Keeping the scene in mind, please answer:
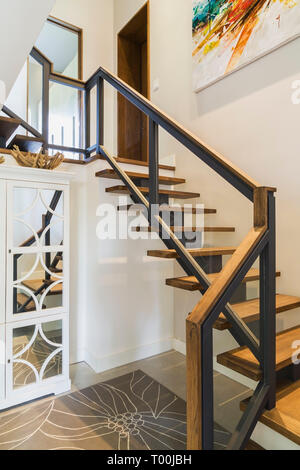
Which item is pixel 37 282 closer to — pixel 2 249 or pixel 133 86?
pixel 2 249

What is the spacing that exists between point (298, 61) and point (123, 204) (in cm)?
162

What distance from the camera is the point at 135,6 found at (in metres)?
3.66

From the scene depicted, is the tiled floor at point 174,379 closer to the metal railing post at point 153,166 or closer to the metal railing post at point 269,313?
the metal railing post at point 269,313

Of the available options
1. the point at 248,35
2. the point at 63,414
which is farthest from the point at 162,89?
the point at 63,414

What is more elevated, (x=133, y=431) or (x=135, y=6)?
(x=135, y=6)

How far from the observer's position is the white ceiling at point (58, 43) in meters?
3.78

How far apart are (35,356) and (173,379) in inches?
41.8

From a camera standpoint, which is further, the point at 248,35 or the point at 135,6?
the point at 135,6

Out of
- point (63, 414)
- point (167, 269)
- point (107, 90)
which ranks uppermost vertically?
point (107, 90)

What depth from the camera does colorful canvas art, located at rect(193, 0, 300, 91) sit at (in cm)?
195

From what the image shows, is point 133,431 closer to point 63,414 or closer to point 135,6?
point 63,414

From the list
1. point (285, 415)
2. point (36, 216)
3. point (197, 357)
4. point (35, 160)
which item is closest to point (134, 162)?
point (35, 160)

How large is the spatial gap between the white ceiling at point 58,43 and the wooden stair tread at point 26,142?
2265 millimetres
